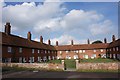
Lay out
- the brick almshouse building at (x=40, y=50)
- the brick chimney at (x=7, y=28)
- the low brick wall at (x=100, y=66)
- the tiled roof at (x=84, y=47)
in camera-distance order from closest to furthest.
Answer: the low brick wall at (x=100, y=66) → the brick almshouse building at (x=40, y=50) → the brick chimney at (x=7, y=28) → the tiled roof at (x=84, y=47)

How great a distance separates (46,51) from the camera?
61.7 meters

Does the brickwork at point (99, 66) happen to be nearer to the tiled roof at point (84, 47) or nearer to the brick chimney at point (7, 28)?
the brick chimney at point (7, 28)

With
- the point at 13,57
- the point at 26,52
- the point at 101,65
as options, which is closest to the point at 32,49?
the point at 26,52

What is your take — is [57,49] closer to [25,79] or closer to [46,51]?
[46,51]

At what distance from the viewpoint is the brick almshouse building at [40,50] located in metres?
37.8

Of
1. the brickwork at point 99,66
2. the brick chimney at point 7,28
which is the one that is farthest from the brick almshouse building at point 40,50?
the brickwork at point 99,66

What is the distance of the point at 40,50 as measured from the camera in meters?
55.5

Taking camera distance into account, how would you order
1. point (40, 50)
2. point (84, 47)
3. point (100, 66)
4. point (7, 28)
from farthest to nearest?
point (84, 47), point (40, 50), point (7, 28), point (100, 66)

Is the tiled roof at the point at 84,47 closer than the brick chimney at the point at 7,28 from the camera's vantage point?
No

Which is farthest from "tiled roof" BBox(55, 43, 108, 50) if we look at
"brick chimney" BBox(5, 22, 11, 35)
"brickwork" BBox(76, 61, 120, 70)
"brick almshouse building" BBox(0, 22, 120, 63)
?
"brickwork" BBox(76, 61, 120, 70)

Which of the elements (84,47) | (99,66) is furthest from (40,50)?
(99,66)

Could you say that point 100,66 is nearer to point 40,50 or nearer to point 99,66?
point 99,66

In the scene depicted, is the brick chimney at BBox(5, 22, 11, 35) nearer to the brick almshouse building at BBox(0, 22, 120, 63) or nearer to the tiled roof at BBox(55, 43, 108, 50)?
the brick almshouse building at BBox(0, 22, 120, 63)

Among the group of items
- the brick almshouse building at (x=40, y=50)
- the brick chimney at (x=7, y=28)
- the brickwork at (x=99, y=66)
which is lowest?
the brickwork at (x=99, y=66)
